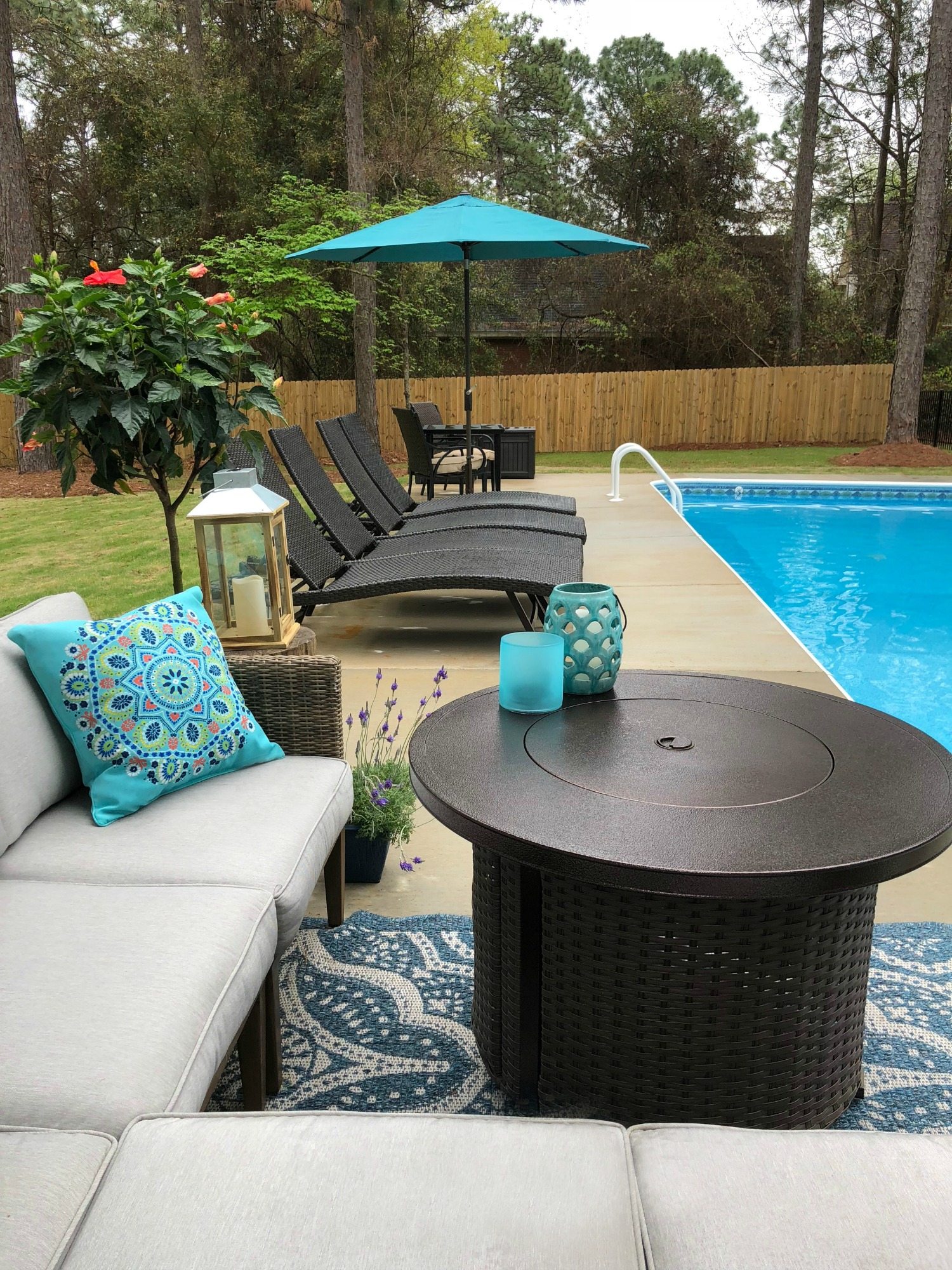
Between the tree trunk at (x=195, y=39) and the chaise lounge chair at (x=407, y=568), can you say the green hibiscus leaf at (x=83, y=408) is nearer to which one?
the chaise lounge chair at (x=407, y=568)

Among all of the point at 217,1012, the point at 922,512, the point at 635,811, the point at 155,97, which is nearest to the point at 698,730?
the point at 635,811

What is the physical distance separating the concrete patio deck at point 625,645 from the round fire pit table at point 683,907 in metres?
0.79

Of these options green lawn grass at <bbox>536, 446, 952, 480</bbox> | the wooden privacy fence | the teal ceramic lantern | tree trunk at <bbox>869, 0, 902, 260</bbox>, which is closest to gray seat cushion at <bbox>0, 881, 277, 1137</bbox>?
the teal ceramic lantern

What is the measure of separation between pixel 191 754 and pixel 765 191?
2105cm

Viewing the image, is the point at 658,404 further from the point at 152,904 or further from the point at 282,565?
the point at 152,904

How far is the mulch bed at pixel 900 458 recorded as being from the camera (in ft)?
43.4

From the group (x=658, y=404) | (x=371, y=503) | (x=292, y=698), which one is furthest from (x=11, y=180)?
(x=292, y=698)

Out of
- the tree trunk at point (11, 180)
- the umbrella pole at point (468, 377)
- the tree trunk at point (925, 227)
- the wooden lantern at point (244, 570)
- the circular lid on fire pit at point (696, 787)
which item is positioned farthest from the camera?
the tree trunk at point (925, 227)

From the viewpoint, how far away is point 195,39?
1600 cm

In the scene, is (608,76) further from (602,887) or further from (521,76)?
(602,887)

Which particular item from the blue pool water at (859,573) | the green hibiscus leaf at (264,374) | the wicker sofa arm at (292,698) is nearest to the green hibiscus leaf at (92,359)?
the green hibiscus leaf at (264,374)

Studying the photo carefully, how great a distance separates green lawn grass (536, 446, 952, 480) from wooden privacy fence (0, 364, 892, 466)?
421 mm

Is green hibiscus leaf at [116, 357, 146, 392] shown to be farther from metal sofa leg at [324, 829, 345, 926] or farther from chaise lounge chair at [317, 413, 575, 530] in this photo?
chaise lounge chair at [317, 413, 575, 530]

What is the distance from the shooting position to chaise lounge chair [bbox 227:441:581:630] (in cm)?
437
